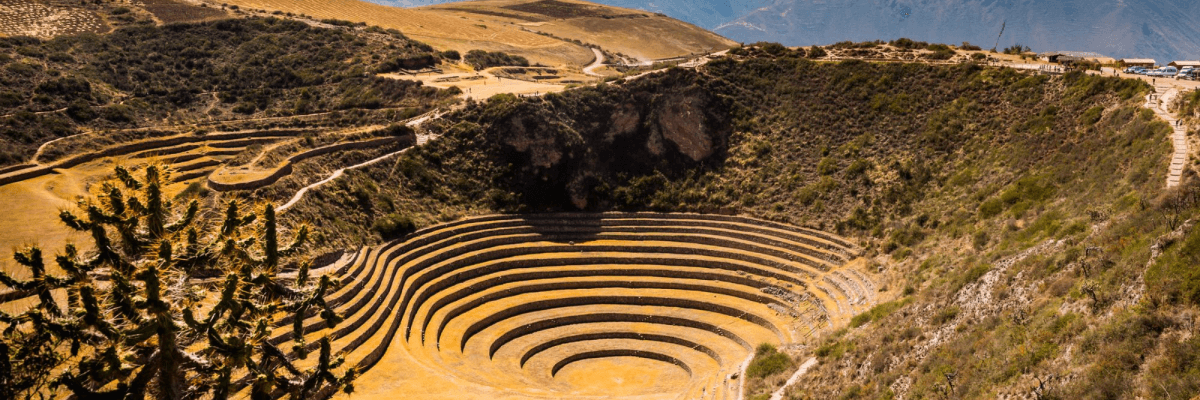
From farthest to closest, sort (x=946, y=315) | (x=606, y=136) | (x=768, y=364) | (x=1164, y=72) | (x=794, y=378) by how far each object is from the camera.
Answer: (x=606, y=136) → (x=1164, y=72) → (x=768, y=364) → (x=794, y=378) → (x=946, y=315)

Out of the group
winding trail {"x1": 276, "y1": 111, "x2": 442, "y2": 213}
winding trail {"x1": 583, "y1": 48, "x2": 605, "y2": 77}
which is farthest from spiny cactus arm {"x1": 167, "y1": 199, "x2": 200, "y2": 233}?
winding trail {"x1": 583, "y1": 48, "x2": 605, "y2": 77}

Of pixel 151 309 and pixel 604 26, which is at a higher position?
pixel 604 26

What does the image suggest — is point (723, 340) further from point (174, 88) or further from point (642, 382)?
point (174, 88)

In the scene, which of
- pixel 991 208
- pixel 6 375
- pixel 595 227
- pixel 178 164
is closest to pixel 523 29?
pixel 595 227

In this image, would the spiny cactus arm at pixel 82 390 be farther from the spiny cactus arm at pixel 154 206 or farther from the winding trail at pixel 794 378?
the winding trail at pixel 794 378

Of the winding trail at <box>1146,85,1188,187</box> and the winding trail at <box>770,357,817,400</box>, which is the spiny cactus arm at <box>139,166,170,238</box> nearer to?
the winding trail at <box>770,357,817,400</box>

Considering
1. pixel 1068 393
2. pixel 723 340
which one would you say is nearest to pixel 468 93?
pixel 723 340

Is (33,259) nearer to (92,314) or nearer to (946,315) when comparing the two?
(92,314)
